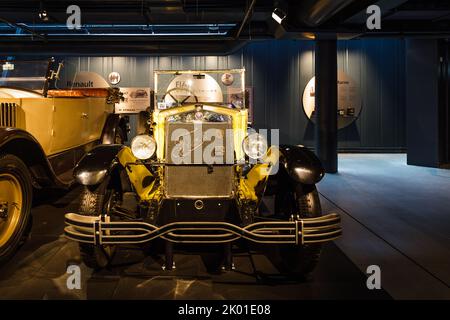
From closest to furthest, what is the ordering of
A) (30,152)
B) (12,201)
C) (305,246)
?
(305,246) → (12,201) → (30,152)

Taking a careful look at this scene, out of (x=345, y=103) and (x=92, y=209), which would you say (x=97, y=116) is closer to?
(x=92, y=209)

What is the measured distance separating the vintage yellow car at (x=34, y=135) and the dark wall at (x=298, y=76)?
4126mm

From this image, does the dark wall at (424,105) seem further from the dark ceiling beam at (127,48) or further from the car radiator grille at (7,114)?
the car radiator grille at (7,114)

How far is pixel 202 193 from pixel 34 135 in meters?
2.32

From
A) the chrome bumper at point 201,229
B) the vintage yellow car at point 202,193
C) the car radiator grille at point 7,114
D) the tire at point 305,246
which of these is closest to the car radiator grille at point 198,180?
the vintage yellow car at point 202,193

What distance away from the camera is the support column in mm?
7949

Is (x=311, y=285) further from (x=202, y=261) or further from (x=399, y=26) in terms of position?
(x=399, y=26)

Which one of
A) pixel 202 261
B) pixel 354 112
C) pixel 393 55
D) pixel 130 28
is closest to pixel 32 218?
pixel 202 261

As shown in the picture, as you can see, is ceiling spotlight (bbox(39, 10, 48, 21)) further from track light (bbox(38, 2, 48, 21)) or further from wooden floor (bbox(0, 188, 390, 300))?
wooden floor (bbox(0, 188, 390, 300))

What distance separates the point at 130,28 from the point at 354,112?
5.79m

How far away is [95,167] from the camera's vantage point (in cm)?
304

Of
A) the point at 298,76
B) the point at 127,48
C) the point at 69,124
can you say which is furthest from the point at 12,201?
the point at 298,76

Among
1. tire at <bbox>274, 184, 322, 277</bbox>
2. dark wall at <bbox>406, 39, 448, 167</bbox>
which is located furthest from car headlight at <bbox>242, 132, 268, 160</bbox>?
dark wall at <bbox>406, 39, 448, 167</bbox>

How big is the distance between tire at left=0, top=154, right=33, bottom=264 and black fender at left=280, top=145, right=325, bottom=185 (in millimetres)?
2143
